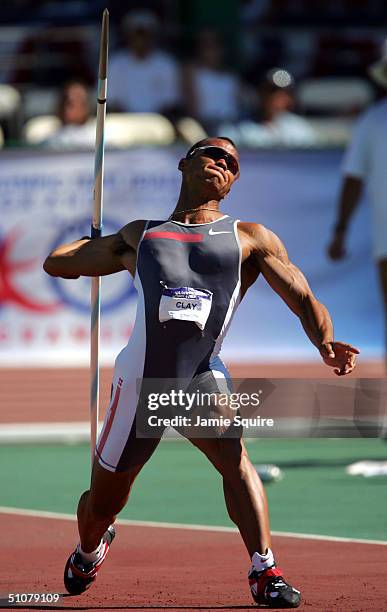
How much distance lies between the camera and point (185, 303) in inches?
236

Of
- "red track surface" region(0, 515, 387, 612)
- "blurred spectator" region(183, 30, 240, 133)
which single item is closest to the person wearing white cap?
"red track surface" region(0, 515, 387, 612)

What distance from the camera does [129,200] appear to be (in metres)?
12.9

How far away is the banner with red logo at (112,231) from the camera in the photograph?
12.8 metres

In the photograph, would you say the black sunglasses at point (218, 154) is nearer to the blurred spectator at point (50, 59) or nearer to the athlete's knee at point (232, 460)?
the athlete's knee at point (232, 460)

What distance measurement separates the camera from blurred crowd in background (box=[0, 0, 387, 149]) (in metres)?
14.0

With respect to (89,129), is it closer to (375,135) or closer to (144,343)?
(375,135)

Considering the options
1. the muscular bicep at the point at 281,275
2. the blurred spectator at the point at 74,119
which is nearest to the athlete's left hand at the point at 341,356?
the muscular bicep at the point at 281,275

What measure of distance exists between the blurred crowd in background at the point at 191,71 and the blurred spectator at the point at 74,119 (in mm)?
11

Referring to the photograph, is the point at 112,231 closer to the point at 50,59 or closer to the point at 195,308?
the point at 50,59

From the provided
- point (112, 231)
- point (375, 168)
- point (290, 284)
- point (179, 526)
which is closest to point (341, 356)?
point (290, 284)

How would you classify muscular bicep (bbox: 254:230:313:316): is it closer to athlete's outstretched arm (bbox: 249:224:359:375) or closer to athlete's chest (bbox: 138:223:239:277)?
athlete's outstretched arm (bbox: 249:224:359:375)

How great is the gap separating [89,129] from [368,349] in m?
3.25

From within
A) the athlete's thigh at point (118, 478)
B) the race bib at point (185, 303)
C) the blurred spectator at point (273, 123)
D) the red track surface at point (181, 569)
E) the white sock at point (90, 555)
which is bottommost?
the red track surface at point (181, 569)

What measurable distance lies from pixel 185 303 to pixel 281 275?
0.42 metres
